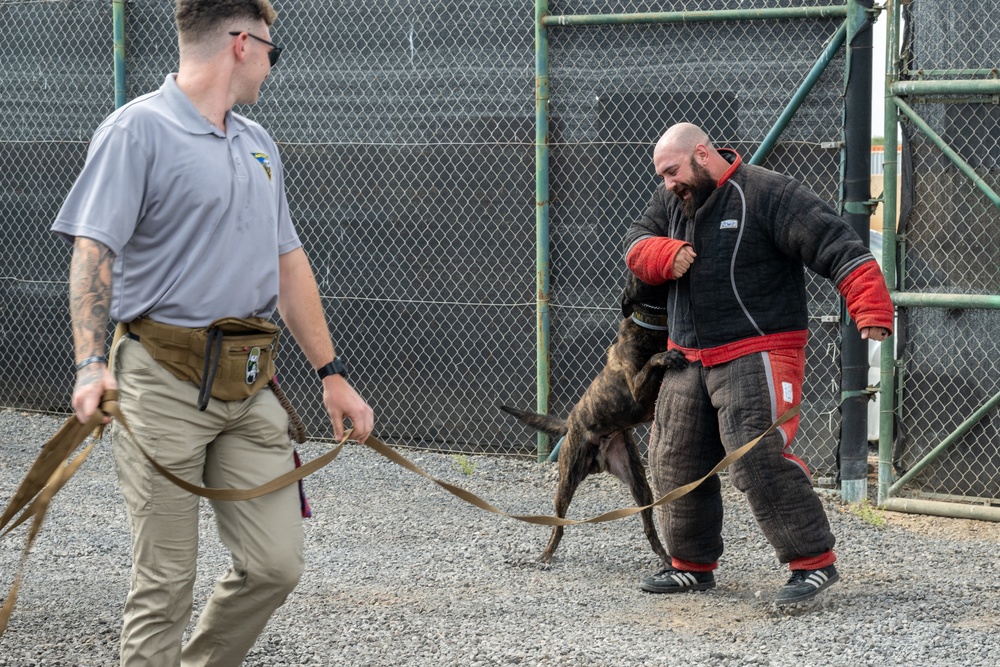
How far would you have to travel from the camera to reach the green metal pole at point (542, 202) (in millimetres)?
6980

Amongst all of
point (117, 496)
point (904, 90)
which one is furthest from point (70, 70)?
point (904, 90)

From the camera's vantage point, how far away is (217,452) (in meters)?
3.07

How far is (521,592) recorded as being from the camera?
4.88 metres

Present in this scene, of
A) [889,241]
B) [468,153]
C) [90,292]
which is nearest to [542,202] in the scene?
[468,153]

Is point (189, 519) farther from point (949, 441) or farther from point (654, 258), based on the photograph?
point (949, 441)

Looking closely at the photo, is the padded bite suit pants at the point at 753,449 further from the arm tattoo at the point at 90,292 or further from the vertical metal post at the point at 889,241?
the arm tattoo at the point at 90,292

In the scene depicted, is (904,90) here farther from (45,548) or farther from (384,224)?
(45,548)

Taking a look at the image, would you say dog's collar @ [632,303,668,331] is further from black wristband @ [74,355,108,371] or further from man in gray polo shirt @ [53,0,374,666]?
black wristband @ [74,355,108,371]

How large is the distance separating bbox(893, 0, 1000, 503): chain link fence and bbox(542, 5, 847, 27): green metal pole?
0.52 meters

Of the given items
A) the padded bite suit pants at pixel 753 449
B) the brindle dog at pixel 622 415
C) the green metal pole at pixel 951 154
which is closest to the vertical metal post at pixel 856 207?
the green metal pole at pixel 951 154

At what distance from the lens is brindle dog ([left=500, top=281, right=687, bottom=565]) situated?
506cm

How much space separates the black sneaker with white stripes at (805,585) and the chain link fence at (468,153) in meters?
2.19

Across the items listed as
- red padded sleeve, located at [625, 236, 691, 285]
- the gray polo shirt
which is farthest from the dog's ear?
the gray polo shirt

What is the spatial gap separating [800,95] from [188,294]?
4.51m
